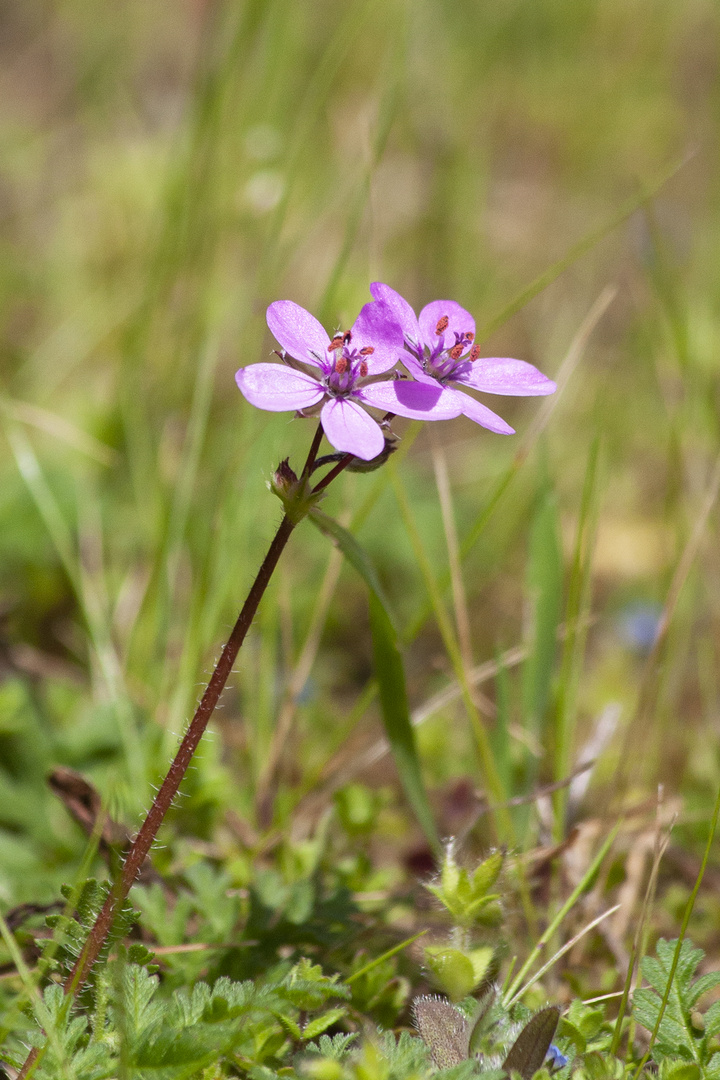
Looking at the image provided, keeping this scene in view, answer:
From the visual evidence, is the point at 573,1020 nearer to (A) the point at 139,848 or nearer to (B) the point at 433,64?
(A) the point at 139,848

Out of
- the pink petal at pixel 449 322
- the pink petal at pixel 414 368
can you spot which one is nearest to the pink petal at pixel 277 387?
the pink petal at pixel 414 368

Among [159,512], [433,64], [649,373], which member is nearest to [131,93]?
[433,64]

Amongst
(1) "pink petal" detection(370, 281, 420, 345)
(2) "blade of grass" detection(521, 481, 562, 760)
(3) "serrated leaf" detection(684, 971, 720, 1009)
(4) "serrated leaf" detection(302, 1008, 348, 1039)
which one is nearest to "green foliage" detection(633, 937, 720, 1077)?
(3) "serrated leaf" detection(684, 971, 720, 1009)

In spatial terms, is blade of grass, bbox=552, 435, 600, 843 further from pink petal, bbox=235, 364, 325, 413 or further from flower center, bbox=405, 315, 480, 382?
pink petal, bbox=235, 364, 325, 413

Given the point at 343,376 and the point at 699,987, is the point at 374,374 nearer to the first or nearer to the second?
the point at 343,376

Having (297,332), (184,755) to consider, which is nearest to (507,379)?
(297,332)

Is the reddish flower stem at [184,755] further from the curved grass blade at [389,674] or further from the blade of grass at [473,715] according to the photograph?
the blade of grass at [473,715]
